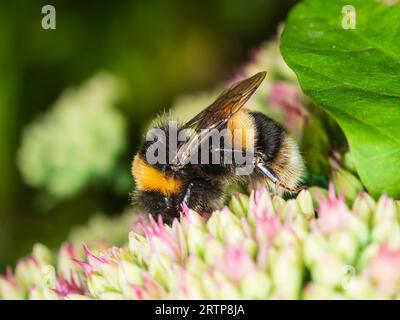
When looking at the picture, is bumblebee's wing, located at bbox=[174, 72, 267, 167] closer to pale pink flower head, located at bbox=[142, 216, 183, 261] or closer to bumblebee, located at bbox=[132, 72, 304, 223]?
bumblebee, located at bbox=[132, 72, 304, 223]

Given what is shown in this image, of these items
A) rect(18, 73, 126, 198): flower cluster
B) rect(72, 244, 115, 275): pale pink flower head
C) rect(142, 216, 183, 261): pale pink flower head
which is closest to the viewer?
rect(142, 216, 183, 261): pale pink flower head

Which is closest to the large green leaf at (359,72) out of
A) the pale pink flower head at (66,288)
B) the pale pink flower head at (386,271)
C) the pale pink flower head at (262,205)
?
the pale pink flower head at (262,205)

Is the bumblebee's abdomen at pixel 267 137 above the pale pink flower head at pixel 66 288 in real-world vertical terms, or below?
above

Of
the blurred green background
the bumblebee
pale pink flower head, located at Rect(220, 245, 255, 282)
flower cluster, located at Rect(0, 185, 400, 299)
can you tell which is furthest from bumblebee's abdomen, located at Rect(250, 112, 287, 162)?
the blurred green background

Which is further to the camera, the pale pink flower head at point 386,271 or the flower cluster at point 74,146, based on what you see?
the flower cluster at point 74,146

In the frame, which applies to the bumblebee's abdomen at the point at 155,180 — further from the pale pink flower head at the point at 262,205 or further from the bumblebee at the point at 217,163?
the pale pink flower head at the point at 262,205

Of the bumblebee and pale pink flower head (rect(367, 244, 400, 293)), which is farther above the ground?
the bumblebee

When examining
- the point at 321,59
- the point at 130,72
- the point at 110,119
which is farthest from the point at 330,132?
the point at 130,72

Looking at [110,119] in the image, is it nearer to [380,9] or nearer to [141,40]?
[141,40]

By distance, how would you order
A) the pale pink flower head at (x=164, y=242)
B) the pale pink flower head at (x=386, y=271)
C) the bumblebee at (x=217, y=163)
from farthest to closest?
1. the bumblebee at (x=217, y=163)
2. the pale pink flower head at (x=164, y=242)
3. the pale pink flower head at (x=386, y=271)
